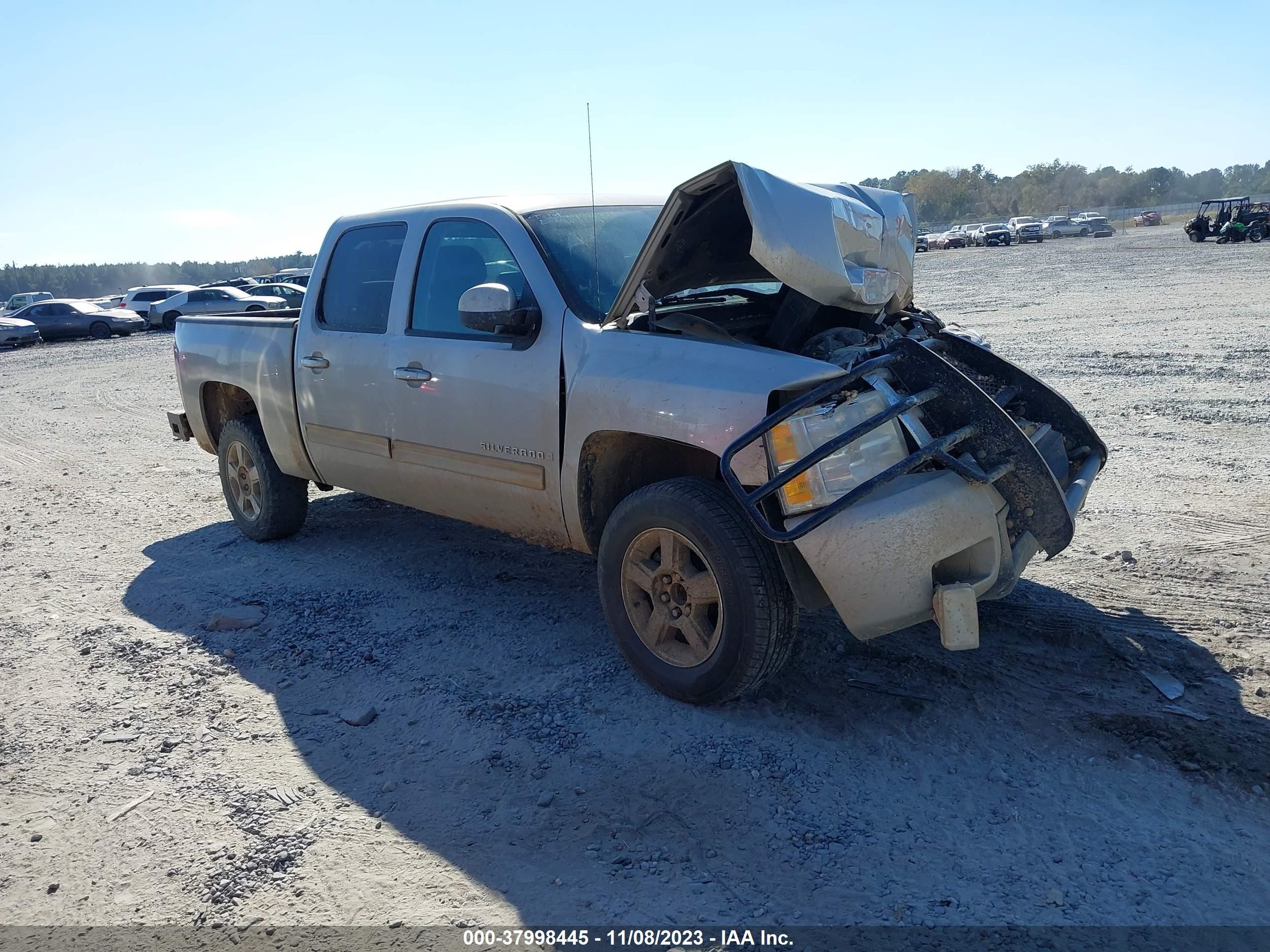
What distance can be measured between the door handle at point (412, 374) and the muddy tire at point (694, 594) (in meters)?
1.33

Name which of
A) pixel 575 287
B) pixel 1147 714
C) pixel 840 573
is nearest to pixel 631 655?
pixel 840 573

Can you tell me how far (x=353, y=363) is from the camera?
5.14 meters

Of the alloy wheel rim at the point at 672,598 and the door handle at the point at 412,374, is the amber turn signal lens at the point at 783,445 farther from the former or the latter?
the door handle at the point at 412,374

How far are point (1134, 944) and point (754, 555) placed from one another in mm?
1597

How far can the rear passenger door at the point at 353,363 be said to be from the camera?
16.6ft

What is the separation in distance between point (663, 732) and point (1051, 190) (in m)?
132

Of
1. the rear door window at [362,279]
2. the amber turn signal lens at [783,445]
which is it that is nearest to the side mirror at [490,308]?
the rear door window at [362,279]

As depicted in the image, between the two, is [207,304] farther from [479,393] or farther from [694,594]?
[694,594]

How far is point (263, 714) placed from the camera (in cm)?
404

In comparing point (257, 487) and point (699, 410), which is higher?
point (699, 410)

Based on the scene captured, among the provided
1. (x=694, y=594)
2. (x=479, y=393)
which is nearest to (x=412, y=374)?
(x=479, y=393)

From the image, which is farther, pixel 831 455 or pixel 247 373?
pixel 247 373

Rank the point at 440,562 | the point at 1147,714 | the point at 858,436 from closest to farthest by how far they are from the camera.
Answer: the point at 858,436, the point at 1147,714, the point at 440,562

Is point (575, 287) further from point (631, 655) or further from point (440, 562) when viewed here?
point (440, 562)
